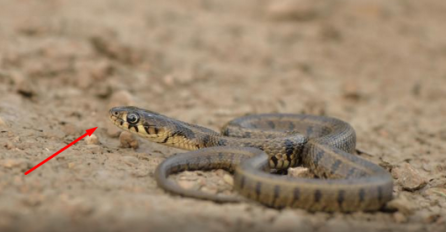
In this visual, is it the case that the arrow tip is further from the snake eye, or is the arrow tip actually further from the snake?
the snake eye

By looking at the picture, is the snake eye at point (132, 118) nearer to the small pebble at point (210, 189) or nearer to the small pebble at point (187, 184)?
the small pebble at point (187, 184)

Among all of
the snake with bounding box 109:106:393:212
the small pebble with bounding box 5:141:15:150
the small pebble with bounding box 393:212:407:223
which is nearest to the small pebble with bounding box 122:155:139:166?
the snake with bounding box 109:106:393:212

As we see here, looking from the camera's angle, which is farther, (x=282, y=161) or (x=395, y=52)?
(x=395, y=52)

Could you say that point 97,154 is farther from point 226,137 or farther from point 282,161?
point 282,161

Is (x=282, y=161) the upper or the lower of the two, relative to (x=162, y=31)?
lower

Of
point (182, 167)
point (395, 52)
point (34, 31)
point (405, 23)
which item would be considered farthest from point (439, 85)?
point (34, 31)

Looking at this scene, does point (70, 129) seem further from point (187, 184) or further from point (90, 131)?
point (187, 184)

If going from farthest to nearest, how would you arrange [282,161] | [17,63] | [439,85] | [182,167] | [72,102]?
1. [439,85]
2. [17,63]
3. [72,102]
4. [282,161]
5. [182,167]
